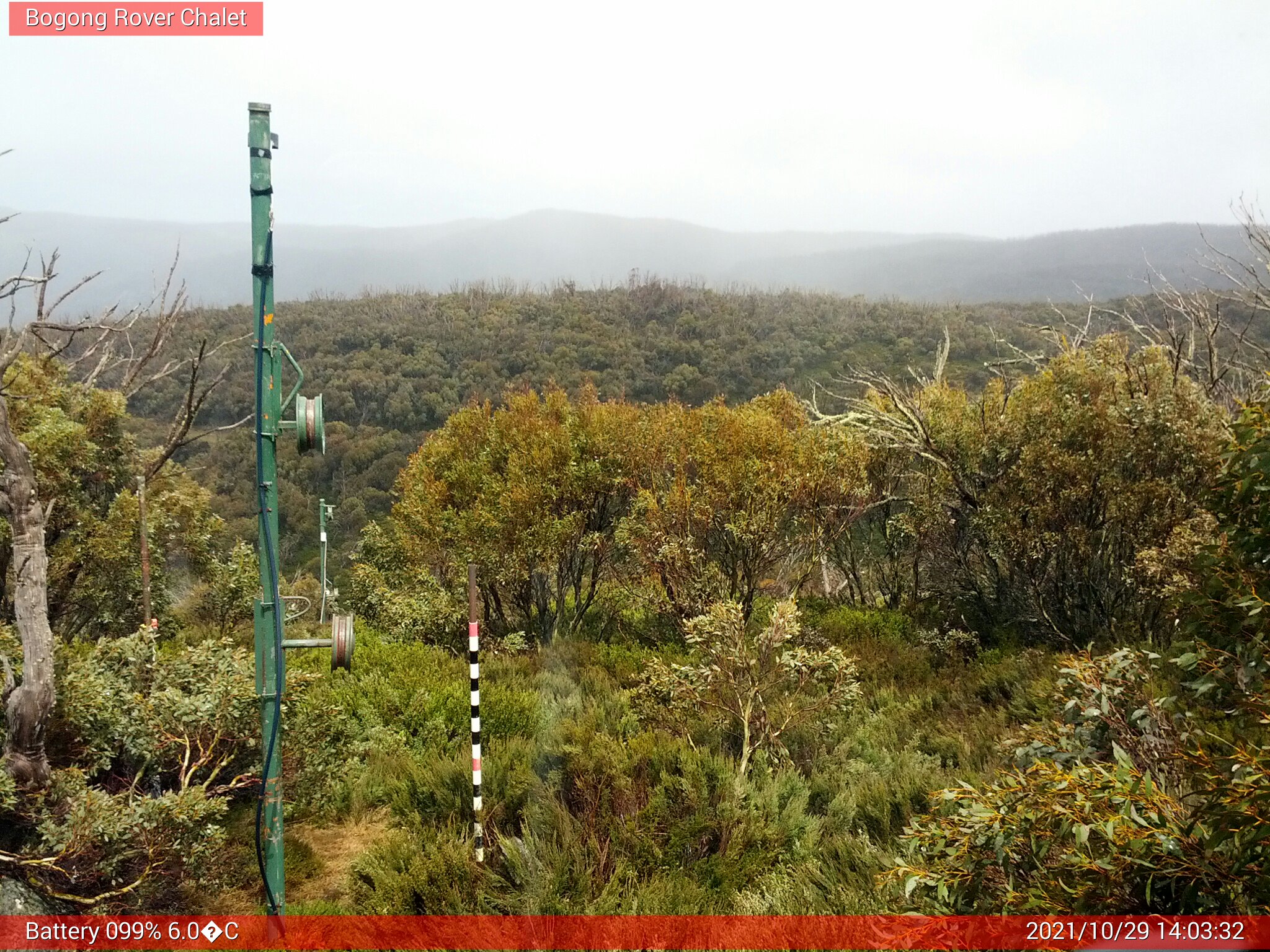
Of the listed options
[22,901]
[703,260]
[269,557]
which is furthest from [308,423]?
[703,260]

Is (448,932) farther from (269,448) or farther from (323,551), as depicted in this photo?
(269,448)

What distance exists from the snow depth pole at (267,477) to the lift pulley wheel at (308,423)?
11 cm

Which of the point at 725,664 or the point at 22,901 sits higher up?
the point at 725,664

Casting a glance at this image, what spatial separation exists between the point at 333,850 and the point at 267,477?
168 inches

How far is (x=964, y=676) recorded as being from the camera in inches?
421

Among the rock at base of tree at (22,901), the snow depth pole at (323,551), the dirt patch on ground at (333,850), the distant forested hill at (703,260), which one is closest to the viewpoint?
the snow depth pole at (323,551)

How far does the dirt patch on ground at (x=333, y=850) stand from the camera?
19.4ft

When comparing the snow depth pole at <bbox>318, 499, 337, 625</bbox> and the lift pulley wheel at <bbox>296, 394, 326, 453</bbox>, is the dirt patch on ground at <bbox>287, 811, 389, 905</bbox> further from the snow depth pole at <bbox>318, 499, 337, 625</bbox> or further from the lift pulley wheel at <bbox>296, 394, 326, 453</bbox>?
the lift pulley wheel at <bbox>296, 394, 326, 453</bbox>

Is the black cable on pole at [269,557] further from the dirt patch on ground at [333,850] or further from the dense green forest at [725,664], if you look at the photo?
the dirt patch on ground at [333,850]

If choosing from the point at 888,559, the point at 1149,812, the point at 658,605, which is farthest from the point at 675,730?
the point at 888,559

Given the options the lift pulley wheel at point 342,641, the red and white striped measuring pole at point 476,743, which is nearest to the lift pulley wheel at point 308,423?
the lift pulley wheel at point 342,641

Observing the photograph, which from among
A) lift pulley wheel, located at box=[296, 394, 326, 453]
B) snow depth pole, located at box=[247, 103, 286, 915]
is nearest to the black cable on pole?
snow depth pole, located at box=[247, 103, 286, 915]

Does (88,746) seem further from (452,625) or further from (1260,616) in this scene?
(452,625)

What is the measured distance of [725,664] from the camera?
8094 millimetres
